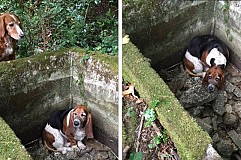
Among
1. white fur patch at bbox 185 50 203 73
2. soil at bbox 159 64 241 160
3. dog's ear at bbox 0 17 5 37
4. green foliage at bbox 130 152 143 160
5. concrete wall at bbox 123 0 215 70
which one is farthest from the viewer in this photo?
white fur patch at bbox 185 50 203 73

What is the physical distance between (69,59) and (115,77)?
1.31 ft

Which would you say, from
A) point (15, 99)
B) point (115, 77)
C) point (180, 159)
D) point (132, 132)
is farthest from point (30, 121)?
point (180, 159)

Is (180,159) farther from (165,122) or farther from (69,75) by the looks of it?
(69,75)

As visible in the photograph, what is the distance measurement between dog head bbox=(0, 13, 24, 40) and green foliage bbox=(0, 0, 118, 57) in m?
0.37

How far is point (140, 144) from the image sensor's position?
223cm

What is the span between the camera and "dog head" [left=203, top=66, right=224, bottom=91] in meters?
2.91

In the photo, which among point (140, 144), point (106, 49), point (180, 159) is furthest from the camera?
point (106, 49)

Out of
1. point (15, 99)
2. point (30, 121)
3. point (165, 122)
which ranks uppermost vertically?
point (165, 122)

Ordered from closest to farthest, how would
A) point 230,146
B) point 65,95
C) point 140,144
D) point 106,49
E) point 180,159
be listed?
point 180,159 → point 140,144 → point 230,146 → point 106,49 → point 65,95

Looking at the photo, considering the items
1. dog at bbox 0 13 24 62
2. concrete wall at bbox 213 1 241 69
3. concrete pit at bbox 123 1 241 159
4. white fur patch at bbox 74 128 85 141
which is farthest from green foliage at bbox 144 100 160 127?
concrete wall at bbox 213 1 241 69

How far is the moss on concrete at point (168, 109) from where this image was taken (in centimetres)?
203

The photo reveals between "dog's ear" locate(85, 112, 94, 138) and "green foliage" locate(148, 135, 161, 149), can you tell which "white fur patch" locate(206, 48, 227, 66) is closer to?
"dog's ear" locate(85, 112, 94, 138)

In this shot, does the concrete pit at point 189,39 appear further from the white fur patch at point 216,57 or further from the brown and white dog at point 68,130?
the brown and white dog at point 68,130

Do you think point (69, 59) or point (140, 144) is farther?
point (69, 59)
